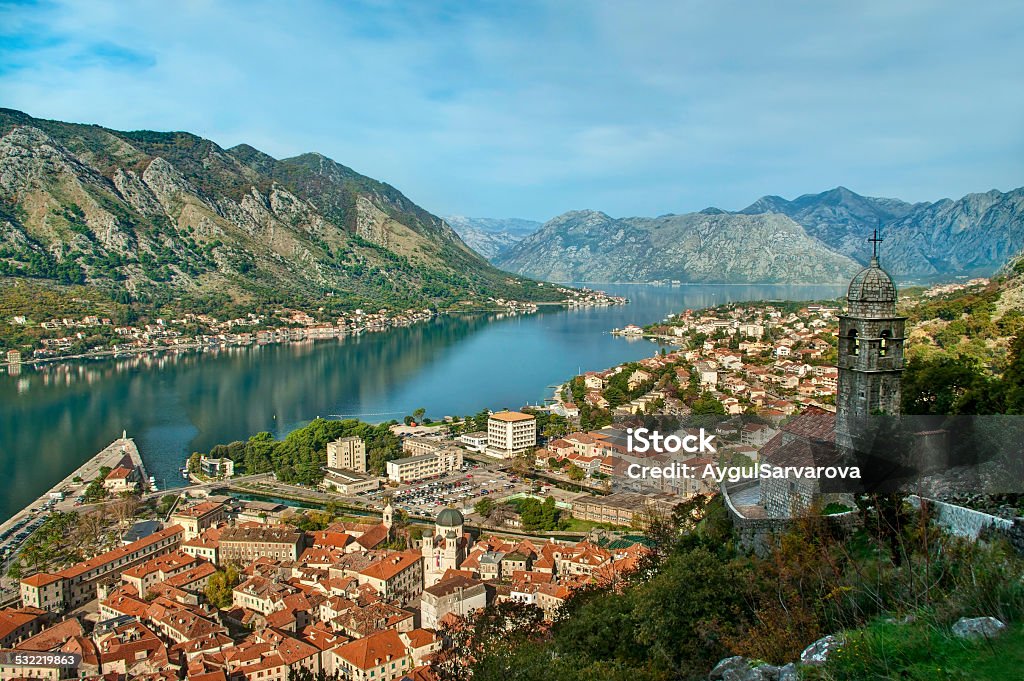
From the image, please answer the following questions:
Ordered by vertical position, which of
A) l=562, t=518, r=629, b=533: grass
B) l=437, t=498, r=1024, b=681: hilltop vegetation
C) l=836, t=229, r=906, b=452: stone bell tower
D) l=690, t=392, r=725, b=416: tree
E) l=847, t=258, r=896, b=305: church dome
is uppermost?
l=847, t=258, r=896, b=305: church dome

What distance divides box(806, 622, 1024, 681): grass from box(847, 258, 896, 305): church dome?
3.30m

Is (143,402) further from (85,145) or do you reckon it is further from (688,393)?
(85,145)

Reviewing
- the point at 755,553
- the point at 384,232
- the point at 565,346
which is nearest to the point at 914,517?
the point at 755,553

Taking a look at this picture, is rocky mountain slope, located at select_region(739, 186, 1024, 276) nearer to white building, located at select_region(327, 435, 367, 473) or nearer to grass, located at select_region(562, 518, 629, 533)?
grass, located at select_region(562, 518, 629, 533)

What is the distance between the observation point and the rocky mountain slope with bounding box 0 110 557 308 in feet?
167

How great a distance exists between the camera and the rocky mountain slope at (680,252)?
326 feet

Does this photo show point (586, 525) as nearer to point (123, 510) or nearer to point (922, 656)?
point (123, 510)

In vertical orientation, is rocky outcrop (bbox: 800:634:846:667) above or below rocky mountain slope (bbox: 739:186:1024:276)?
below

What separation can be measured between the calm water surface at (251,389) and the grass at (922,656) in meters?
16.3

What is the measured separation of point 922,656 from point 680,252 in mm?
122837

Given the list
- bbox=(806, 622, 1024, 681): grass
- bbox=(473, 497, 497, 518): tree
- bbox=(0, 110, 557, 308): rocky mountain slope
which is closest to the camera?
bbox=(806, 622, 1024, 681): grass

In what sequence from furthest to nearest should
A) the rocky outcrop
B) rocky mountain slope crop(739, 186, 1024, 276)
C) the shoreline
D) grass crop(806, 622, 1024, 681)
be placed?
rocky mountain slope crop(739, 186, 1024, 276)
the shoreline
the rocky outcrop
grass crop(806, 622, 1024, 681)

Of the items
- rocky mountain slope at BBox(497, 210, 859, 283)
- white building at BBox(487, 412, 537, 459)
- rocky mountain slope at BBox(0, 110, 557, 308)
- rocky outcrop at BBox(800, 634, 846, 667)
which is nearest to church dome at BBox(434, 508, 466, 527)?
white building at BBox(487, 412, 537, 459)

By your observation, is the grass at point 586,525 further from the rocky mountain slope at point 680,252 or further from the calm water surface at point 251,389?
the rocky mountain slope at point 680,252
